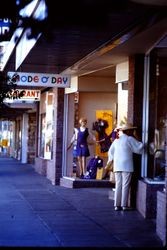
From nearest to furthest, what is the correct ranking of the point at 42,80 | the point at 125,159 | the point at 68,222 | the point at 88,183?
the point at 68,222 < the point at 125,159 < the point at 42,80 < the point at 88,183

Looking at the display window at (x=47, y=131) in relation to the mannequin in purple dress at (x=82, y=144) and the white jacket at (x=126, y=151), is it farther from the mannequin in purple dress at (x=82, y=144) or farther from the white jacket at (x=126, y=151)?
the white jacket at (x=126, y=151)

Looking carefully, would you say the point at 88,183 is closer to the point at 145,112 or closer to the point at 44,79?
the point at 44,79

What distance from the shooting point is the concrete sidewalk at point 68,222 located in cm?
853

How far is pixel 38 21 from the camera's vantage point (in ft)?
11.5

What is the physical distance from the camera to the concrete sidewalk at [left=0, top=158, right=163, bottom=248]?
853 cm

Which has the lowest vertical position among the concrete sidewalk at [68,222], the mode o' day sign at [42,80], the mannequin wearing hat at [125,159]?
the concrete sidewalk at [68,222]

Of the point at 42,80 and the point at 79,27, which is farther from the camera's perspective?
the point at 42,80

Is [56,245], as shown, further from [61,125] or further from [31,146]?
[31,146]

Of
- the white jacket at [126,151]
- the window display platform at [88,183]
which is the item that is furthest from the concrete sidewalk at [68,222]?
the white jacket at [126,151]

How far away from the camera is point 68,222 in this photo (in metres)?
10.4

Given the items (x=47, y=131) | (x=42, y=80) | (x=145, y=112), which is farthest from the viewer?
(x=47, y=131)

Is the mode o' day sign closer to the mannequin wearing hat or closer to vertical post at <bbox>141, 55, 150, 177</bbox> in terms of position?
vertical post at <bbox>141, 55, 150, 177</bbox>

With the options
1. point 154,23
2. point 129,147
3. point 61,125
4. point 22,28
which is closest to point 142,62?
point 129,147

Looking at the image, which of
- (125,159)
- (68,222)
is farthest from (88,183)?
(68,222)
